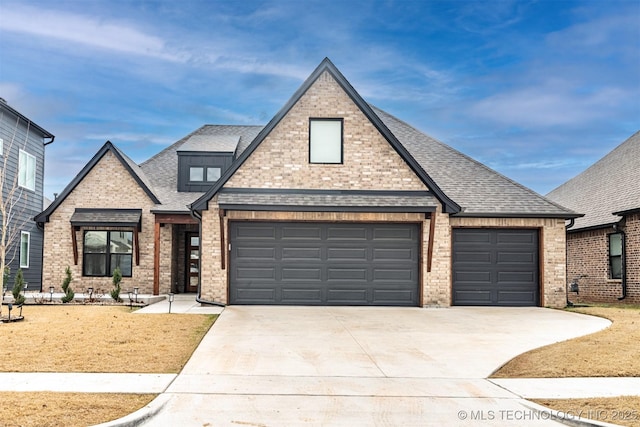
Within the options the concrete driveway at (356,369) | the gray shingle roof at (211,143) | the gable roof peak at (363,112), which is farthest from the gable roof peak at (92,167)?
the concrete driveway at (356,369)

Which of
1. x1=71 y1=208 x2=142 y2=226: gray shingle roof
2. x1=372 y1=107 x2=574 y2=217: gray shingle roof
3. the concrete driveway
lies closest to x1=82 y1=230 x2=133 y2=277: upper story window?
x1=71 y1=208 x2=142 y2=226: gray shingle roof

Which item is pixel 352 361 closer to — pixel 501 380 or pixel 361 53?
pixel 501 380

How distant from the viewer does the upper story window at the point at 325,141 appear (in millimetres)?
18828

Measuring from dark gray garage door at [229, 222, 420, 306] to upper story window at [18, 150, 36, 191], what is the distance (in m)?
12.0

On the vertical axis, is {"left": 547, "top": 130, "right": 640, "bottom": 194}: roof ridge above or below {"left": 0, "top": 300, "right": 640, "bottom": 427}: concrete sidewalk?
above

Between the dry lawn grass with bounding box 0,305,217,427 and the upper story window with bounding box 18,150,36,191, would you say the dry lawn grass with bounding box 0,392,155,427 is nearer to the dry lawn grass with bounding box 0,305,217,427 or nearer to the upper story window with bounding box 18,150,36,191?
the dry lawn grass with bounding box 0,305,217,427

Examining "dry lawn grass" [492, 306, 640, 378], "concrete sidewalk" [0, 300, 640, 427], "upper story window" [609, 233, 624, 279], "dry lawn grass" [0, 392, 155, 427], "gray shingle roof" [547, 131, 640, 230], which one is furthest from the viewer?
"gray shingle roof" [547, 131, 640, 230]

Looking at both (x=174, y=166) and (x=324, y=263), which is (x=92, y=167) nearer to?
(x=174, y=166)

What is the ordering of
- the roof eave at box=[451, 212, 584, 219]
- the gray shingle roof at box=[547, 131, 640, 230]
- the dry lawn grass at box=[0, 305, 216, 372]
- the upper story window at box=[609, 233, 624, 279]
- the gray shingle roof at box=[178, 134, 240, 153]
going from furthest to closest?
the gray shingle roof at box=[178, 134, 240, 153] < the gray shingle roof at box=[547, 131, 640, 230] < the upper story window at box=[609, 233, 624, 279] < the roof eave at box=[451, 212, 584, 219] < the dry lawn grass at box=[0, 305, 216, 372]

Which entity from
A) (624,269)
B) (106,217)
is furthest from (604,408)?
(106,217)

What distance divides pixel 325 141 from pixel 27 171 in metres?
14.8

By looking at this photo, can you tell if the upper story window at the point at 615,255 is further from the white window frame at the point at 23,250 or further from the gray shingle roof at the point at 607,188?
the white window frame at the point at 23,250

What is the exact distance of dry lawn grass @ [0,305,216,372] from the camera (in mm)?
9469

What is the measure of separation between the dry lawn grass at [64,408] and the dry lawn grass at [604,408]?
16.3 feet
